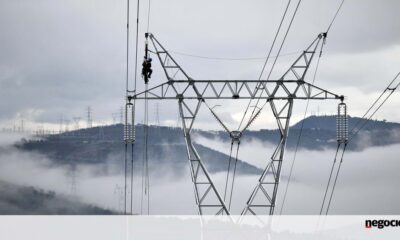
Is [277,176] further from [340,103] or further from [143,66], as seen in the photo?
[143,66]

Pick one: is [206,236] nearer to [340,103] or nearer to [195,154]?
[195,154]

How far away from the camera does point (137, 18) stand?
39.0m

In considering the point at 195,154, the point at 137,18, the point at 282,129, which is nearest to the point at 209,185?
the point at 195,154

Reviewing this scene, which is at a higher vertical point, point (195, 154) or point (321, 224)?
point (195, 154)

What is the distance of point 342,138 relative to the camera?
3775 cm

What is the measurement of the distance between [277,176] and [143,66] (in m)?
10.7

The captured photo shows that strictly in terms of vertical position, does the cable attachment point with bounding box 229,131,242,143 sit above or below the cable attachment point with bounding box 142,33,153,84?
below

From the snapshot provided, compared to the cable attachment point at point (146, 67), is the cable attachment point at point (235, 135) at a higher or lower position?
lower

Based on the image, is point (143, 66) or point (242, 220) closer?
point (242, 220)

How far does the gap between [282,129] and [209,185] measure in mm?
5081

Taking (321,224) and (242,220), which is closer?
(242,220)

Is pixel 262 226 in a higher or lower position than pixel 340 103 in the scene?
lower

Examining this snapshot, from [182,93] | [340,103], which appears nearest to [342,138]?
[340,103]

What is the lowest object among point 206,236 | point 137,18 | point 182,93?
point 206,236
